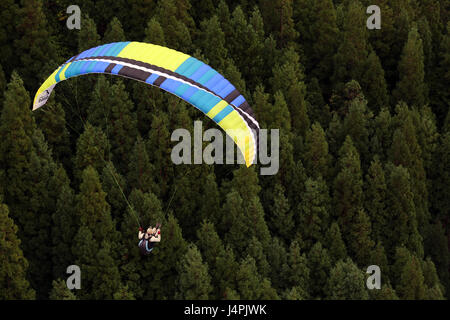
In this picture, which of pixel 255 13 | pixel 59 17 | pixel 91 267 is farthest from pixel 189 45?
pixel 91 267

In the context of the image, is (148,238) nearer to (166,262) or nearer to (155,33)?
(166,262)

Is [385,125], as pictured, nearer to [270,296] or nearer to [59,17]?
[270,296]

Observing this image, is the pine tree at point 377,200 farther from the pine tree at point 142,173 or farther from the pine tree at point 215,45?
the pine tree at point 142,173

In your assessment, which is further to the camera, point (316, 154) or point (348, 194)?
point (316, 154)

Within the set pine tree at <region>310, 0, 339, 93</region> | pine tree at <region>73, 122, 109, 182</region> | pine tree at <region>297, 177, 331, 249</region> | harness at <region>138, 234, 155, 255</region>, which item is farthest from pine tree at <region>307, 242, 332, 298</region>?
pine tree at <region>310, 0, 339, 93</region>

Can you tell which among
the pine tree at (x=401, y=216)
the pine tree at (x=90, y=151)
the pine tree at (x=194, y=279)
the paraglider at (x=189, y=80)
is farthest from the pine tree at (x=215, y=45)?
the paraglider at (x=189, y=80)

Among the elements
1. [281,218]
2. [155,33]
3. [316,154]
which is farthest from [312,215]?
[155,33]
